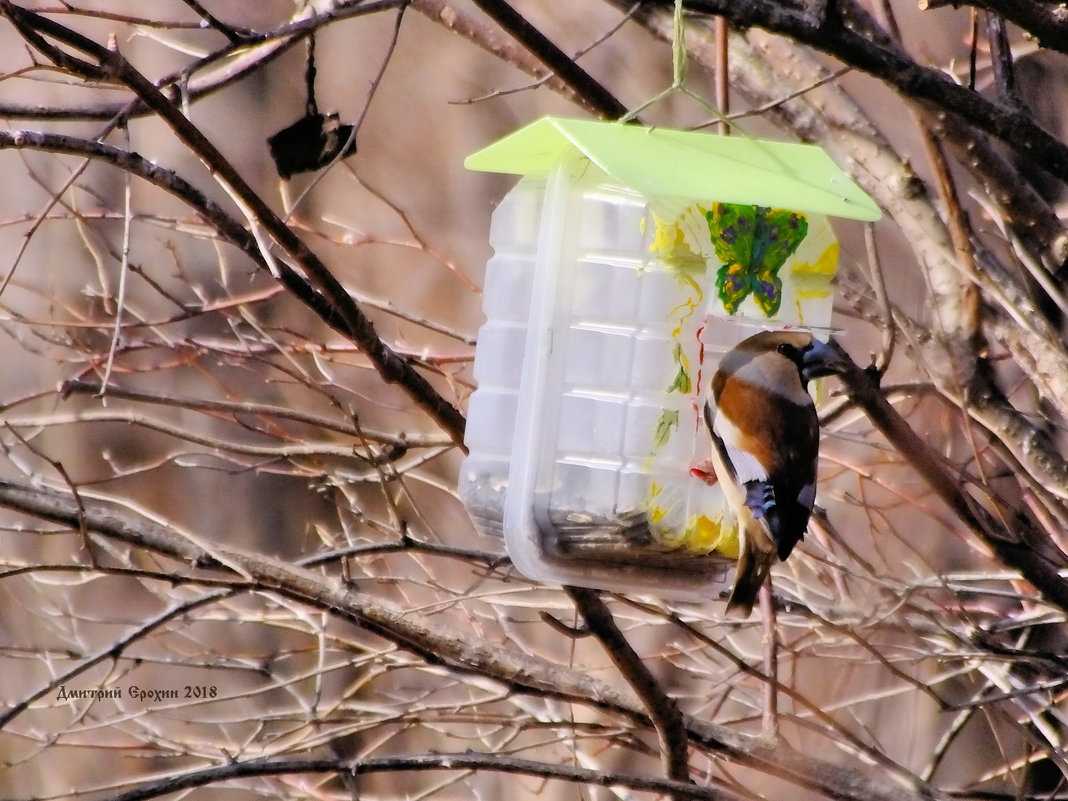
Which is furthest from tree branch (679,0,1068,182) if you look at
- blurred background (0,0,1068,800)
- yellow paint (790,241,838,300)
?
yellow paint (790,241,838,300)

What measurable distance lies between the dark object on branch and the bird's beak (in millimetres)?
1256

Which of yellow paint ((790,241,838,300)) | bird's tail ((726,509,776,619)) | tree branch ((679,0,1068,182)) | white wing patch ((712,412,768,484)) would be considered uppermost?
tree branch ((679,0,1068,182))

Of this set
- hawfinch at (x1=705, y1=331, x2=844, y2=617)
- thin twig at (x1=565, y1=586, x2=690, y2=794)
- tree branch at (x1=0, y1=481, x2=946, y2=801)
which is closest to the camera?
hawfinch at (x1=705, y1=331, x2=844, y2=617)

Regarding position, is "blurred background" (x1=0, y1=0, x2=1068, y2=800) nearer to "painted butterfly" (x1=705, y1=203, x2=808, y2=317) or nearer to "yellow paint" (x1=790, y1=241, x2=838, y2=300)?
"yellow paint" (x1=790, y1=241, x2=838, y2=300)

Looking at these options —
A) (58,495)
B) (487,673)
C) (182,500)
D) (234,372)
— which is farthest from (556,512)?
(182,500)

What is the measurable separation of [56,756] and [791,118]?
6014 mm

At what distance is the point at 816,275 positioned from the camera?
235 centimetres

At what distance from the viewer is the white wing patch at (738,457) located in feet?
6.98

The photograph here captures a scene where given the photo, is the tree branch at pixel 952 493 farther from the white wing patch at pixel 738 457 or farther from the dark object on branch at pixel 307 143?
the dark object on branch at pixel 307 143

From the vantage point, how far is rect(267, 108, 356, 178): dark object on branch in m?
2.93

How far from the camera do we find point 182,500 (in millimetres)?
7422

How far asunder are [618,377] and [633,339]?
70mm

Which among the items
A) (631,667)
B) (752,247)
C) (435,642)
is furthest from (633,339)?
(435,642)

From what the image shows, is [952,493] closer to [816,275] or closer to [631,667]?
[816,275]
